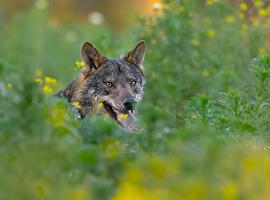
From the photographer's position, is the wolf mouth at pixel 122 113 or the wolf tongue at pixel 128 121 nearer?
the wolf tongue at pixel 128 121

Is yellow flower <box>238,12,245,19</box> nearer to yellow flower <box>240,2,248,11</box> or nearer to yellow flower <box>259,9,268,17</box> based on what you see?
yellow flower <box>240,2,248,11</box>

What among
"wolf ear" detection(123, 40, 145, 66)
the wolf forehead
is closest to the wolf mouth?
the wolf forehead

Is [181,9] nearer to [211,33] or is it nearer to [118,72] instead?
[211,33]

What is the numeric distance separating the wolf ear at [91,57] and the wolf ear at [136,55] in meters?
0.41

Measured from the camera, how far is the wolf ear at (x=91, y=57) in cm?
1030

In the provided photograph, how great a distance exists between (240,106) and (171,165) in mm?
3072

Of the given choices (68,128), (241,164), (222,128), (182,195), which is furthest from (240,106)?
(182,195)

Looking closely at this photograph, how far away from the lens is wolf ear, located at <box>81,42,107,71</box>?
10.3 meters

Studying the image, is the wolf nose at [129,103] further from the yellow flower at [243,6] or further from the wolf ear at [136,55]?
the yellow flower at [243,6]

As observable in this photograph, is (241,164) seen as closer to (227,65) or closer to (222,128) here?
(222,128)

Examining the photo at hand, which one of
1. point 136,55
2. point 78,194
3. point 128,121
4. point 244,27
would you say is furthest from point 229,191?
point 244,27

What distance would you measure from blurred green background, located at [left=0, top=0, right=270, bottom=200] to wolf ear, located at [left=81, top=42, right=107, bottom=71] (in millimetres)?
988

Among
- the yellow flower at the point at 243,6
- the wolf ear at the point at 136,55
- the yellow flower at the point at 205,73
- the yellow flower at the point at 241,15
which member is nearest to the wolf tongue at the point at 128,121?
the wolf ear at the point at 136,55

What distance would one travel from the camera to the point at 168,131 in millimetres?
6605
